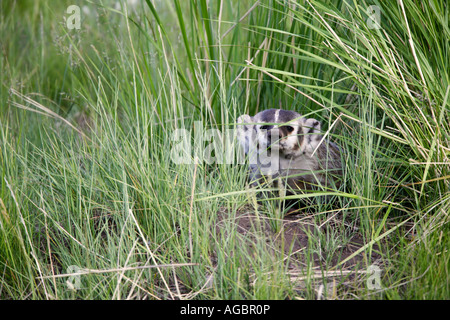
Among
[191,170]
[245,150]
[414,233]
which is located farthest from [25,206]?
[414,233]

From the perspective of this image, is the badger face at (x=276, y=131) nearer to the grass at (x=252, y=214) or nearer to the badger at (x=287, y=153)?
the badger at (x=287, y=153)

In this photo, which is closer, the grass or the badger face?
the grass

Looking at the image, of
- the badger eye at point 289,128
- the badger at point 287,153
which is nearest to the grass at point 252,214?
the badger at point 287,153

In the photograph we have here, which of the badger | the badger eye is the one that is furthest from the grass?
the badger eye

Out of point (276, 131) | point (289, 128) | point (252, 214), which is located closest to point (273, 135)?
point (276, 131)

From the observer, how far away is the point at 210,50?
2.84 metres

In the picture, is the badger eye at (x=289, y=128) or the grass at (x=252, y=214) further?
the badger eye at (x=289, y=128)

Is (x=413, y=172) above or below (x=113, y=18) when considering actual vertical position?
below

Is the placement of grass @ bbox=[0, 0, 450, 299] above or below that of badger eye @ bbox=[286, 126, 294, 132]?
below

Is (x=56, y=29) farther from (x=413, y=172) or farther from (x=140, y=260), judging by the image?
(x=413, y=172)

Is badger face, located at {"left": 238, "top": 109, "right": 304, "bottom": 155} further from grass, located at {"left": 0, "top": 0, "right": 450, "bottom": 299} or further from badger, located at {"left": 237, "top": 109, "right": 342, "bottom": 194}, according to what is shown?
grass, located at {"left": 0, "top": 0, "right": 450, "bottom": 299}

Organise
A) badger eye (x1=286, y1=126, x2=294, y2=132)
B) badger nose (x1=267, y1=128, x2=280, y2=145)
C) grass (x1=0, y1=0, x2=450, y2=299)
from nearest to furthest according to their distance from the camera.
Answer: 1. grass (x1=0, y1=0, x2=450, y2=299)
2. badger nose (x1=267, y1=128, x2=280, y2=145)
3. badger eye (x1=286, y1=126, x2=294, y2=132)

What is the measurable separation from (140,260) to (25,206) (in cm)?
63

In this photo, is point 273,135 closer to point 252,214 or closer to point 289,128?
point 289,128
